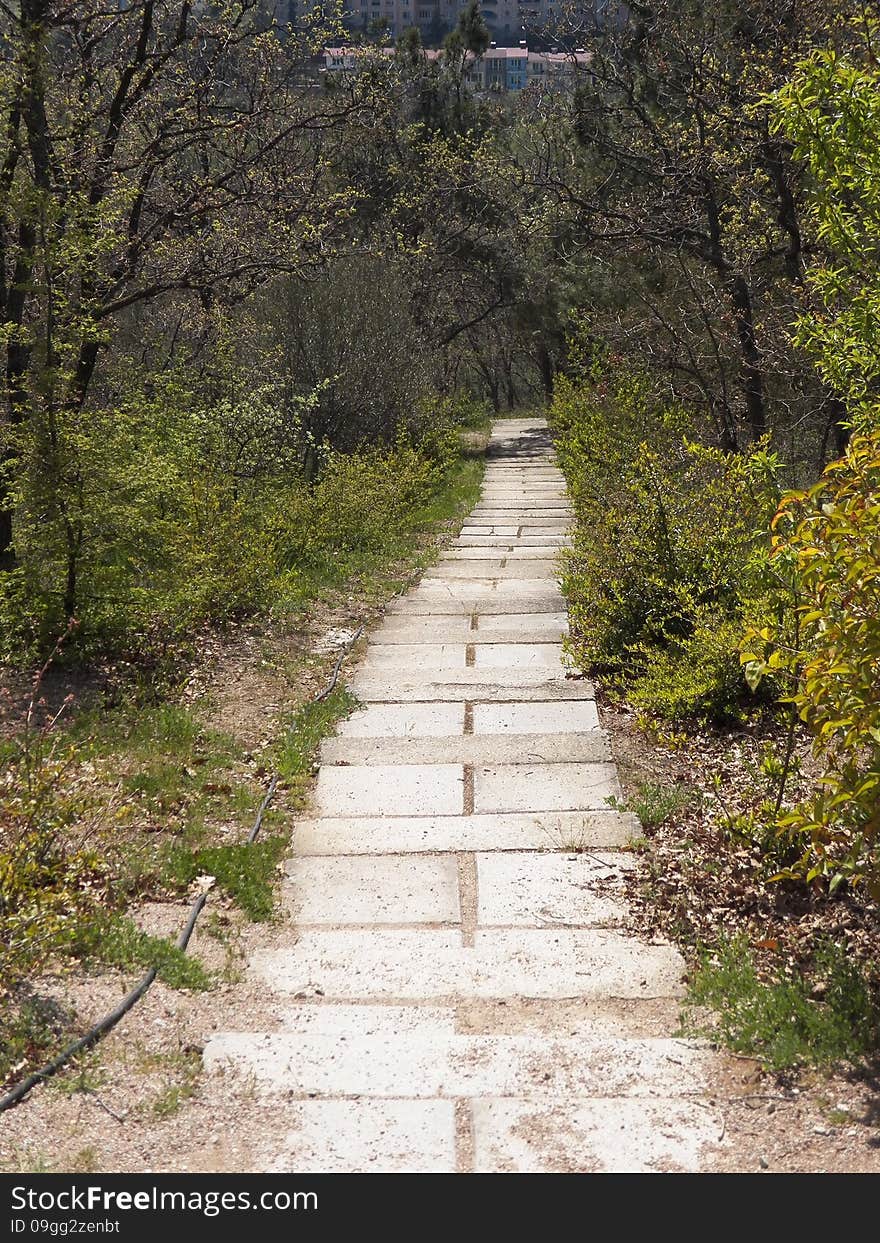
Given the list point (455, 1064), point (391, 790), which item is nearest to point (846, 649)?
point (455, 1064)

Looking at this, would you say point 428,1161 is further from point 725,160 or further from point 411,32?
point 411,32

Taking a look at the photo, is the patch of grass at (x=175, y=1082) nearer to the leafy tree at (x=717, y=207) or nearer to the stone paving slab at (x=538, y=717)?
the stone paving slab at (x=538, y=717)

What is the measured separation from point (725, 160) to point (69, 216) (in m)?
5.18

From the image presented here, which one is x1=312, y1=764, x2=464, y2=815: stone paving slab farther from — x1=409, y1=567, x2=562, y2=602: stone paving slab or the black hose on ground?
x1=409, y1=567, x2=562, y2=602: stone paving slab

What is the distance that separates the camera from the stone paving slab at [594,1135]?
2961 millimetres

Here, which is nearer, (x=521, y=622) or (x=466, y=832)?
(x=466, y=832)

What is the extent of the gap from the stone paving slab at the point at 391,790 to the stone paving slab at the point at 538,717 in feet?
2.09

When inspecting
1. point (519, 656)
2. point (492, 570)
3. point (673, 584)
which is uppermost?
point (673, 584)

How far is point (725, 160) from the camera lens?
32.1ft

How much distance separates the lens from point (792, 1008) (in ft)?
12.0

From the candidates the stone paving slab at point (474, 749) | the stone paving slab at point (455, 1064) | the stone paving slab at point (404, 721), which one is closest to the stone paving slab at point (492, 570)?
the stone paving slab at point (404, 721)

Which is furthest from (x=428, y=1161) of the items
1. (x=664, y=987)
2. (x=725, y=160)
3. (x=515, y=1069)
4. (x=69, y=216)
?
(x=725, y=160)

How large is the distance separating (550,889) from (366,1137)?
66.4 inches

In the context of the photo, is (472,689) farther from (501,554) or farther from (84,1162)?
(501,554)
